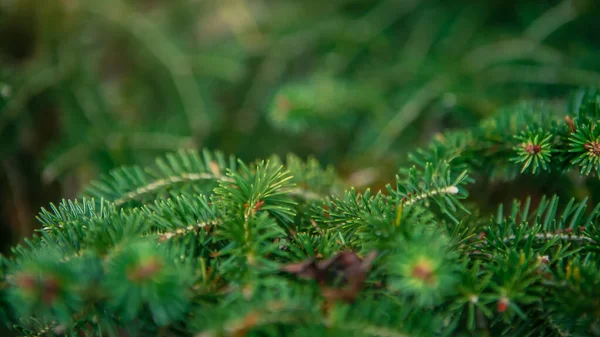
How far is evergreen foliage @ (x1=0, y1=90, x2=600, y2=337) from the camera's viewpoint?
36cm

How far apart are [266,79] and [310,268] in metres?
0.77

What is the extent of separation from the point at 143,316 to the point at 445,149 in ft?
1.39

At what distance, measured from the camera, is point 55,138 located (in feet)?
3.24

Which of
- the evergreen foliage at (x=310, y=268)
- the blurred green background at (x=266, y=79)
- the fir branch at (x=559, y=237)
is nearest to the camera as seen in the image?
the evergreen foliage at (x=310, y=268)

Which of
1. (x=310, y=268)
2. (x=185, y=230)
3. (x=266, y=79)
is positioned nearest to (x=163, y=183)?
(x=185, y=230)

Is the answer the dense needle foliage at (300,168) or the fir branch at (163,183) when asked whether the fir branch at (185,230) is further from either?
the fir branch at (163,183)

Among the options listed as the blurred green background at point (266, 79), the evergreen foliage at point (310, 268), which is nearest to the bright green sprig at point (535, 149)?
the evergreen foliage at point (310, 268)

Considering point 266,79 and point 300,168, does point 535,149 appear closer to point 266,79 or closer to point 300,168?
point 300,168

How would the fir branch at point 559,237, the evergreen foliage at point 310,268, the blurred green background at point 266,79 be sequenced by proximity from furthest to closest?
the blurred green background at point 266,79
the fir branch at point 559,237
the evergreen foliage at point 310,268

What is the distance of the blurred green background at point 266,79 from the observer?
88cm

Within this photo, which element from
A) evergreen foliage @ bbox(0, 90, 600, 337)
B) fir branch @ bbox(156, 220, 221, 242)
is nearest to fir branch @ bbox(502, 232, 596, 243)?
evergreen foliage @ bbox(0, 90, 600, 337)

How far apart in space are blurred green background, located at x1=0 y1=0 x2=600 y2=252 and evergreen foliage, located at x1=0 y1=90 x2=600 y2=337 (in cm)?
35

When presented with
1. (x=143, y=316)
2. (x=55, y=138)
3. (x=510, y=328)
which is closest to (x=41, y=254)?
(x=143, y=316)

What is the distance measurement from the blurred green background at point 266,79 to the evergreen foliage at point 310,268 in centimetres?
35
